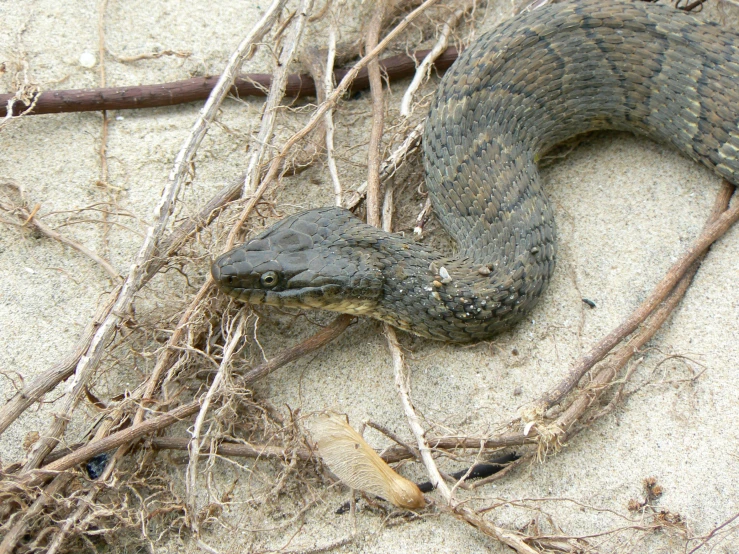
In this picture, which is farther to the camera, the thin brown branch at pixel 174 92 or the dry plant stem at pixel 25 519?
the thin brown branch at pixel 174 92

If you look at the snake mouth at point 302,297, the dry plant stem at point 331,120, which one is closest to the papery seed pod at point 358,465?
the snake mouth at point 302,297

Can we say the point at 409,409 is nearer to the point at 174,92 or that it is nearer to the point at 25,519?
the point at 25,519

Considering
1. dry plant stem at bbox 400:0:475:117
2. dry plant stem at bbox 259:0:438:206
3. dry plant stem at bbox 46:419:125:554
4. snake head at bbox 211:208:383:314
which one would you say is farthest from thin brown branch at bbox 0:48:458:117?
dry plant stem at bbox 46:419:125:554

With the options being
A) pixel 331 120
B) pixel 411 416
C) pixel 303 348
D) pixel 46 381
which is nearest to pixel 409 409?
pixel 411 416

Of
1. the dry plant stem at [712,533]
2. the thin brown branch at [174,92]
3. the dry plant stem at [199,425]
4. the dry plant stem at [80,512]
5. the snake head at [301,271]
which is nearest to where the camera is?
the dry plant stem at [712,533]

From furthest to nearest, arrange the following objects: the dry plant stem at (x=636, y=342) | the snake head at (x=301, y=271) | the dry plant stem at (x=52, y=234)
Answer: the dry plant stem at (x=52, y=234) → the snake head at (x=301, y=271) → the dry plant stem at (x=636, y=342)

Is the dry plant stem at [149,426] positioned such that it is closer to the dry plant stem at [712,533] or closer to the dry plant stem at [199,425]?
the dry plant stem at [199,425]

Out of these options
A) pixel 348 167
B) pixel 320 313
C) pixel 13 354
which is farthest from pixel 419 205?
pixel 13 354
